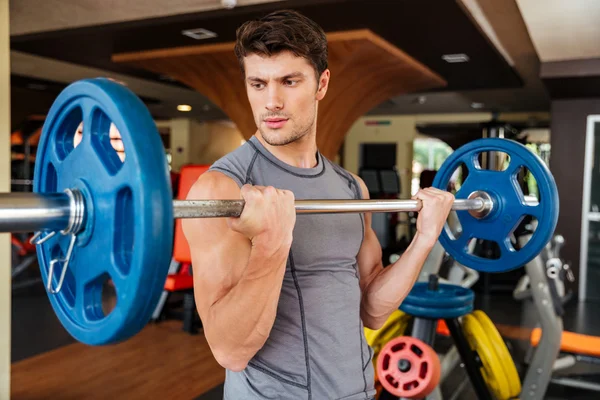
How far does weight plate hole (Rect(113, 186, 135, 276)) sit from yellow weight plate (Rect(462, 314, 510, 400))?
6.95 feet

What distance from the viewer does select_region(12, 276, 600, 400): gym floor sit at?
2.80 m

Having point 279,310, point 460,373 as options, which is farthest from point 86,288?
point 460,373

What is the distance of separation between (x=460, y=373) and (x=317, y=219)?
2.57 meters

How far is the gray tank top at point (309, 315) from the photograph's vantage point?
98 cm

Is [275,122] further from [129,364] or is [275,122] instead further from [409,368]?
[129,364]

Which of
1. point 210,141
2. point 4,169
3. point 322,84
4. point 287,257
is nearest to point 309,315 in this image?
point 287,257

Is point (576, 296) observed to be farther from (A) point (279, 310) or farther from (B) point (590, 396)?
(A) point (279, 310)

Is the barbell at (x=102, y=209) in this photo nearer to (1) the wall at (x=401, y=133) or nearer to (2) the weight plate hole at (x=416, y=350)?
(2) the weight plate hole at (x=416, y=350)

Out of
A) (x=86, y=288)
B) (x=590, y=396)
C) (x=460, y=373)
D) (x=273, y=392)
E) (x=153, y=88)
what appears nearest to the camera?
(x=86, y=288)

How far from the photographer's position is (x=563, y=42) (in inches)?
155

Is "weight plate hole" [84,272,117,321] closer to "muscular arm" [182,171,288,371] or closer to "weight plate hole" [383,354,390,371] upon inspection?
"muscular arm" [182,171,288,371]

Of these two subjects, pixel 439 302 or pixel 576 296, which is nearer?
pixel 439 302

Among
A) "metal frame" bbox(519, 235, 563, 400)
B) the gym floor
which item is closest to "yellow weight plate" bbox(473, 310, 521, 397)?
"metal frame" bbox(519, 235, 563, 400)

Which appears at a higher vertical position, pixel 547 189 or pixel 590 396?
pixel 547 189
